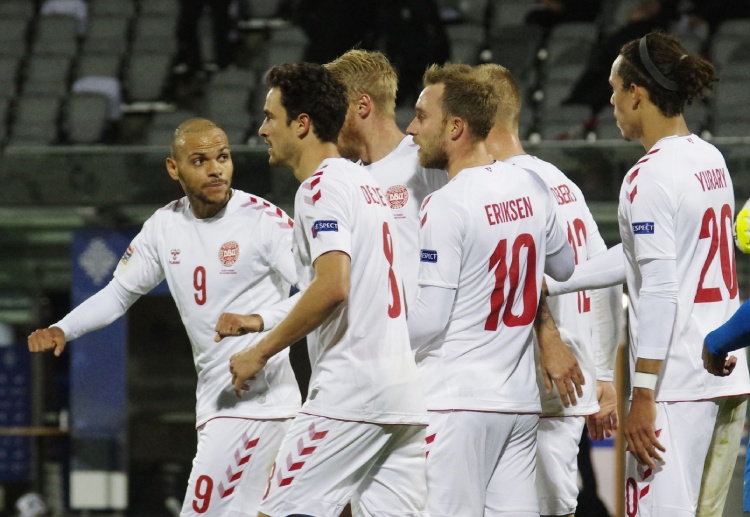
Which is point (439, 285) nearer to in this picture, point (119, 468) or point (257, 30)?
point (119, 468)

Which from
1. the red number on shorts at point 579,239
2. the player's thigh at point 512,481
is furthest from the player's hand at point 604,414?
the player's thigh at point 512,481

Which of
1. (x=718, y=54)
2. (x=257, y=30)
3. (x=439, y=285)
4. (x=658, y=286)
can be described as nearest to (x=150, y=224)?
(x=439, y=285)

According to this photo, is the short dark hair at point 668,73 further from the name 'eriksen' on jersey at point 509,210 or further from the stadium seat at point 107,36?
the stadium seat at point 107,36

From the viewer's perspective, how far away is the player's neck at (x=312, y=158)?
154 inches

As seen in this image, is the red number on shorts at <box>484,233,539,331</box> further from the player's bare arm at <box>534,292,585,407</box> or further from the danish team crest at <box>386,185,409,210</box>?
the danish team crest at <box>386,185,409,210</box>

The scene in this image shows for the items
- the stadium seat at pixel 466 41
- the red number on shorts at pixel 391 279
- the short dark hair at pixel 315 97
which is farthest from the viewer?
the stadium seat at pixel 466 41

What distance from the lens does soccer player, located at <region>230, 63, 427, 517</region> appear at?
3.68 meters

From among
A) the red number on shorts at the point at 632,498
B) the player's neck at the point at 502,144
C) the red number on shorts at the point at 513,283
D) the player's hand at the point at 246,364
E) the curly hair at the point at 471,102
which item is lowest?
the red number on shorts at the point at 632,498

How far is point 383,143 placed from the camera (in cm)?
484

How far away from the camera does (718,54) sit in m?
10.5

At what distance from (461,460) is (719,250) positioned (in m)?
0.98

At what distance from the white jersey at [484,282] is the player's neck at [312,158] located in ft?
1.16

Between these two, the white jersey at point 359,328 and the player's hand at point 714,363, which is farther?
the white jersey at point 359,328

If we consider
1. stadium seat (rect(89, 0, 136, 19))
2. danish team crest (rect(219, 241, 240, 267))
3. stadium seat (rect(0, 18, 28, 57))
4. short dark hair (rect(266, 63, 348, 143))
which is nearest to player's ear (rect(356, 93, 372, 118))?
danish team crest (rect(219, 241, 240, 267))
